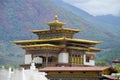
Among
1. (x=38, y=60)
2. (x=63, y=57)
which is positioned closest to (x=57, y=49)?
(x=63, y=57)

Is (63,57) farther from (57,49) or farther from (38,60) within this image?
(38,60)

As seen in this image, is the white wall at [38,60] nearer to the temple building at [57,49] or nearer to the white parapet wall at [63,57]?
the temple building at [57,49]

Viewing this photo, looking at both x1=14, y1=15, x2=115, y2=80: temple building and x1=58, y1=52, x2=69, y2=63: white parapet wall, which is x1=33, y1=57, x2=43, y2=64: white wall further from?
x1=58, y1=52, x2=69, y2=63: white parapet wall

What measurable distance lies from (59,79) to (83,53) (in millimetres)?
9752

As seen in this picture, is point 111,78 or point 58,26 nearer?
point 111,78

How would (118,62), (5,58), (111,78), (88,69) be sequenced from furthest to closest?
1. (5,58)
2. (118,62)
3. (88,69)
4. (111,78)

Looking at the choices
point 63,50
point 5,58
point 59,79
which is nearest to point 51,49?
point 63,50

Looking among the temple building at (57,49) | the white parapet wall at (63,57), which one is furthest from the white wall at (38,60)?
the white parapet wall at (63,57)

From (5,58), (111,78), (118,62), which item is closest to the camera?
(111,78)

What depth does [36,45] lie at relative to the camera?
1898 inches

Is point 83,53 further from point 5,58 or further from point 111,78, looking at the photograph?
point 5,58

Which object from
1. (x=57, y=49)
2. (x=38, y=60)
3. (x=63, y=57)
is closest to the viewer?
(x=57, y=49)

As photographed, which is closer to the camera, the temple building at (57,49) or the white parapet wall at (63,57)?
the temple building at (57,49)

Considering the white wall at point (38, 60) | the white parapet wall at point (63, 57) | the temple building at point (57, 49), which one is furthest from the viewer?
the white wall at point (38, 60)
